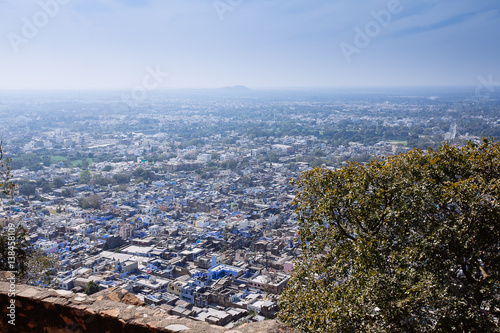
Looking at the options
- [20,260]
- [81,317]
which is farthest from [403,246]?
[20,260]

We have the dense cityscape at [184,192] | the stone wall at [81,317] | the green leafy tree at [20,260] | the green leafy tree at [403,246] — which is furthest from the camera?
the dense cityscape at [184,192]

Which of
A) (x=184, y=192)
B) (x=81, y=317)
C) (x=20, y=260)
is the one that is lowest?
(x=184, y=192)

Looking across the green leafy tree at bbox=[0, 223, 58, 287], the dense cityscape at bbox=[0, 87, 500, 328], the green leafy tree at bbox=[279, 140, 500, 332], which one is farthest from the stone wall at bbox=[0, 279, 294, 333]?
the green leafy tree at bbox=[0, 223, 58, 287]

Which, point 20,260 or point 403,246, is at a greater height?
point 403,246

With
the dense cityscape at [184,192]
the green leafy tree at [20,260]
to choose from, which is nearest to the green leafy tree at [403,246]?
the dense cityscape at [184,192]

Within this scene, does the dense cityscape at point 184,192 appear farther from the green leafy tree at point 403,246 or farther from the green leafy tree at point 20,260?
the green leafy tree at point 403,246

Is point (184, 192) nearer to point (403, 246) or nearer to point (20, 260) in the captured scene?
point (20, 260)

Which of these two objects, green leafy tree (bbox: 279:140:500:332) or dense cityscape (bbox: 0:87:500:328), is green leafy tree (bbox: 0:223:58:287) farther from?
green leafy tree (bbox: 279:140:500:332)
